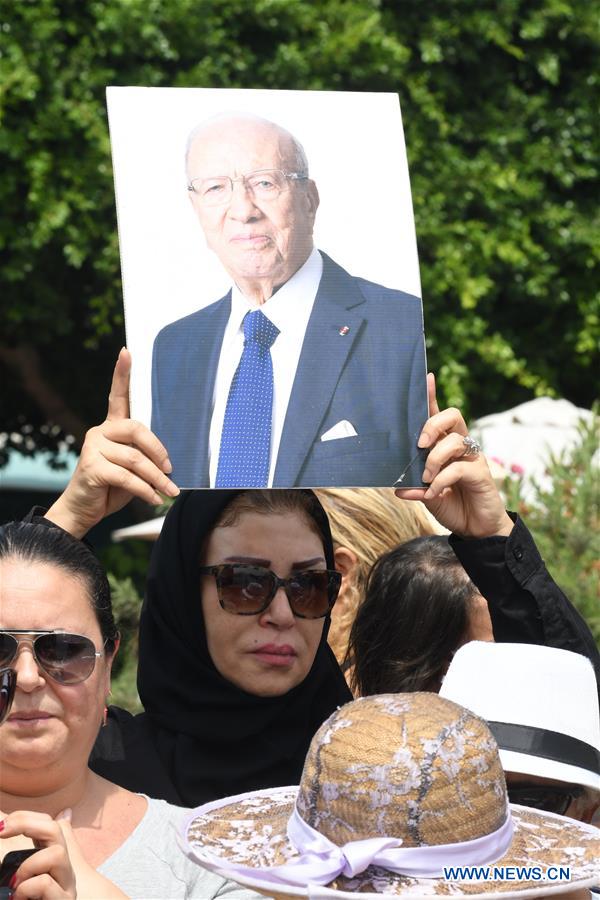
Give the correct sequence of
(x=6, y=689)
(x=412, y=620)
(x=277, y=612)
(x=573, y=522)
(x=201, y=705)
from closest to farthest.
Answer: (x=6, y=689) < (x=277, y=612) < (x=201, y=705) < (x=412, y=620) < (x=573, y=522)

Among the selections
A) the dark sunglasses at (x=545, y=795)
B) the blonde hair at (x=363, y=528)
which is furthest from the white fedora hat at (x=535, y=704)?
the blonde hair at (x=363, y=528)

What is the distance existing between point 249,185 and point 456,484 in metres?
0.67

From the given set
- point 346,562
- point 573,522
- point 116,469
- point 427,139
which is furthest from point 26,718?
point 427,139

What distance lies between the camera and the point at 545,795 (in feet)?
6.54

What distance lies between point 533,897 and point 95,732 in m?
0.82

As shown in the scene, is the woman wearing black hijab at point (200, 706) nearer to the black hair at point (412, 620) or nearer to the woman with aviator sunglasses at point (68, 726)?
the black hair at point (412, 620)

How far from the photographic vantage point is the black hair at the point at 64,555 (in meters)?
2.10

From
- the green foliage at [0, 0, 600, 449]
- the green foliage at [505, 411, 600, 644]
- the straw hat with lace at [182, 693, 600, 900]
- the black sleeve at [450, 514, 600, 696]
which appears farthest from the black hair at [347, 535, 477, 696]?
the green foliage at [0, 0, 600, 449]

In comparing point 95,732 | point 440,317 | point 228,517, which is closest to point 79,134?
point 440,317

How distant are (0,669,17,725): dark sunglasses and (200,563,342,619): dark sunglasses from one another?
0.63 m

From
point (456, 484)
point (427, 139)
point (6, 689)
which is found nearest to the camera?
point (6, 689)

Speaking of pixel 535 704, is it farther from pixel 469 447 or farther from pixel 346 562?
pixel 346 562

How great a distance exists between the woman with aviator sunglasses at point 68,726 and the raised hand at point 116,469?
155 millimetres

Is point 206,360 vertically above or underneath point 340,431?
above
